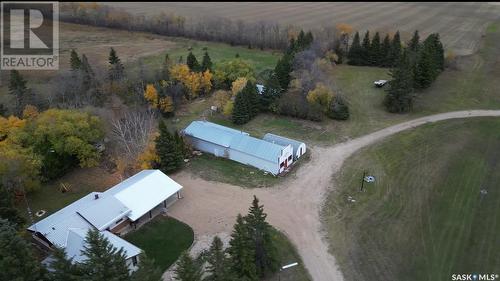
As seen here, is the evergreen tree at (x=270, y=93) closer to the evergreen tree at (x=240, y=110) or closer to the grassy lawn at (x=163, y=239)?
the evergreen tree at (x=240, y=110)

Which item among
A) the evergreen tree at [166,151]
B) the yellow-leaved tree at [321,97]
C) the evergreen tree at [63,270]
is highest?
the yellow-leaved tree at [321,97]

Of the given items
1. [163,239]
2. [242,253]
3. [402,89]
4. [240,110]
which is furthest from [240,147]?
[402,89]

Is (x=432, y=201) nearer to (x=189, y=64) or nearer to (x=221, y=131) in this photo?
(x=221, y=131)

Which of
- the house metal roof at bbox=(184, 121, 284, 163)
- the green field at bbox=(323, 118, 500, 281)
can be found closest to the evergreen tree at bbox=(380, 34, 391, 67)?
the green field at bbox=(323, 118, 500, 281)

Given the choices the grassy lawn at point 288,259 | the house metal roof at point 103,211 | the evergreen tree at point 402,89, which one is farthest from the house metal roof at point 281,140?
the house metal roof at point 103,211

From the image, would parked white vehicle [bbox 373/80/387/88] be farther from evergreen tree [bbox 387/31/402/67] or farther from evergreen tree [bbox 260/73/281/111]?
evergreen tree [bbox 260/73/281/111]

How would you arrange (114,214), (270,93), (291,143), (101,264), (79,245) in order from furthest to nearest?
(270,93), (291,143), (114,214), (79,245), (101,264)

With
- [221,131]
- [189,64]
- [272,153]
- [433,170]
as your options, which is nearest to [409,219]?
[433,170]

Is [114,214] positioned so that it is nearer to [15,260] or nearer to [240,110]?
[15,260]
